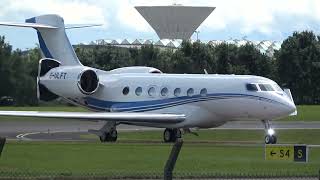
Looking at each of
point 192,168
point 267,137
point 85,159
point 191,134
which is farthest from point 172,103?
point 192,168

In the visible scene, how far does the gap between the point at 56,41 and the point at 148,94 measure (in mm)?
7636

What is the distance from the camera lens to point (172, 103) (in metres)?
38.8

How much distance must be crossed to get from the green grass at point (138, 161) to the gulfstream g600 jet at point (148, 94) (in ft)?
18.2

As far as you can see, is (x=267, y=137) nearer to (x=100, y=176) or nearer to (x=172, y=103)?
(x=172, y=103)

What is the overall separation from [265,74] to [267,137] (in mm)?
70279

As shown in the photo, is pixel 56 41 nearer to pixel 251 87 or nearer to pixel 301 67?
pixel 251 87

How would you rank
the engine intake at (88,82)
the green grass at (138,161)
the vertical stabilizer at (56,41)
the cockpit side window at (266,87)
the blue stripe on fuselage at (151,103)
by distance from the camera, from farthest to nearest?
the vertical stabilizer at (56,41) → the engine intake at (88,82) → the blue stripe on fuselage at (151,103) → the cockpit side window at (266,87) → the green grass at (138,161)

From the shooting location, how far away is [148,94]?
39.9m

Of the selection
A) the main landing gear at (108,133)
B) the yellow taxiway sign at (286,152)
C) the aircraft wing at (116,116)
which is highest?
the yellow taxiway sign at (286,152)

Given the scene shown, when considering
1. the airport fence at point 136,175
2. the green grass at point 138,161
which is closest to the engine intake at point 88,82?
the green grass at point 138,161

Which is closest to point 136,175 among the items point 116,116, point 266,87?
point 266,87

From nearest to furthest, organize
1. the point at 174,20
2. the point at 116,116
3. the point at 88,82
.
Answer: the point at 116,116 → the point at 88,82 → the point at 174,20

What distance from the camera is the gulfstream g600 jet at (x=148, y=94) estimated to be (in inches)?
1409

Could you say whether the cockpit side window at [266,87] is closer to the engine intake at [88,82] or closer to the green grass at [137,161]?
the green grass at [137,161]
